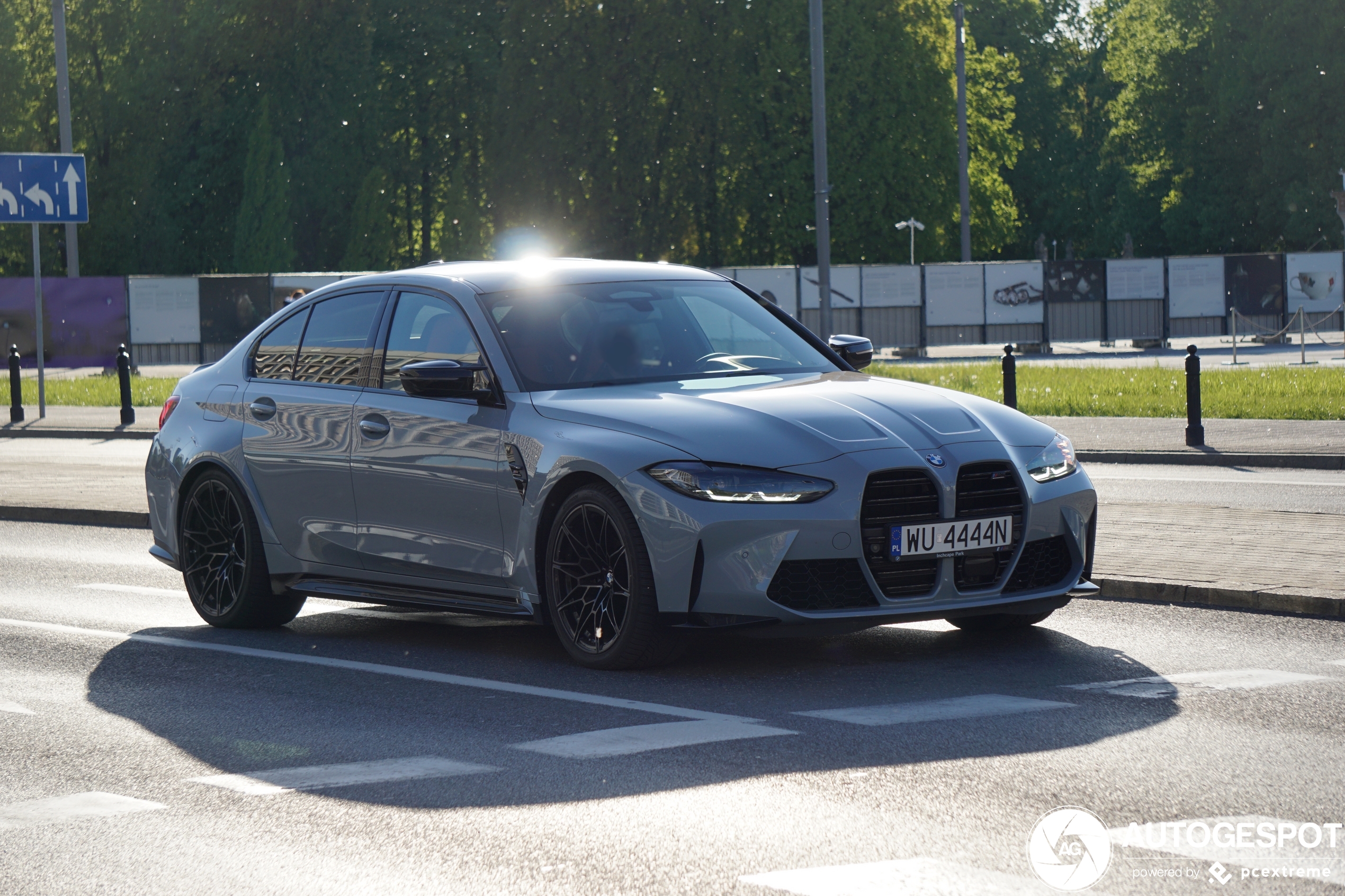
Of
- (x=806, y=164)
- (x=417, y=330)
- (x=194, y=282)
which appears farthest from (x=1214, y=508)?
(x=806, y=164)

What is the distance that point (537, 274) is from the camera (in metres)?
8.54

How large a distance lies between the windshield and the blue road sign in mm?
19890

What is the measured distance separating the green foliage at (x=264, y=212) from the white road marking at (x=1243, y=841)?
58974 millimetres

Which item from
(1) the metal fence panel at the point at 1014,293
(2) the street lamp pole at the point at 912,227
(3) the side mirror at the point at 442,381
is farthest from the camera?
(2) the street lamp pole at the point at 912,227

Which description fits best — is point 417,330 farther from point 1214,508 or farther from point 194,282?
point 194,282

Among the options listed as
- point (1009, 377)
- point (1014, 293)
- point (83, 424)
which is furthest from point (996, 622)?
point (1014, 293)

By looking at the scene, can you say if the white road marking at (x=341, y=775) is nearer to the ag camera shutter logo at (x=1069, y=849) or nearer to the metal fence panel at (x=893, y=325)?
the ag camera shutter logo at (x=1069, y=849)

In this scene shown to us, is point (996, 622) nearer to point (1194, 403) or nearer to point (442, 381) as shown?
point (442, 381)

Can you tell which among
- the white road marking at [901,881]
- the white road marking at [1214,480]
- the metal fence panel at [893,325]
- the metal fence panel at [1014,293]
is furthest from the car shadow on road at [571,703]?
the metal fence panel at [1014,293]

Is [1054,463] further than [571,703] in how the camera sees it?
Yes

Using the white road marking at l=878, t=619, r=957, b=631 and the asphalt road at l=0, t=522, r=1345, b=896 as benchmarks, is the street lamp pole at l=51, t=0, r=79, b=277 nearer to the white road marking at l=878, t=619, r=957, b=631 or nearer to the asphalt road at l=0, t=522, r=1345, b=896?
the asphalt road at l=0, t=522, r=1345, b=896

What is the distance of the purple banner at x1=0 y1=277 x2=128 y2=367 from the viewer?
41.2 metres

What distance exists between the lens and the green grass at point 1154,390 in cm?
2220

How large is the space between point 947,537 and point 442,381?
215 cm
